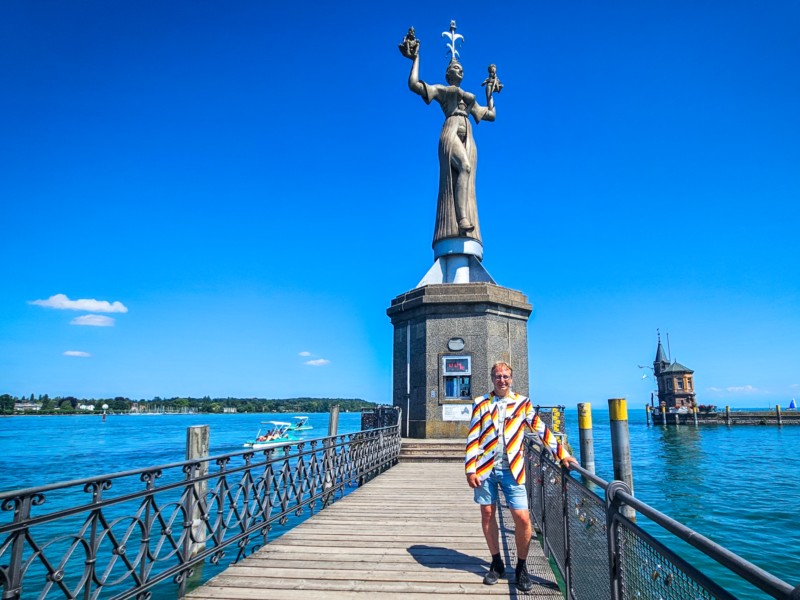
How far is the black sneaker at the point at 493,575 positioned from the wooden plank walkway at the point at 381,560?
0.17ft

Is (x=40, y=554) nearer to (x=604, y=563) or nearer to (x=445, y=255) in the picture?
(x=604, y=563)

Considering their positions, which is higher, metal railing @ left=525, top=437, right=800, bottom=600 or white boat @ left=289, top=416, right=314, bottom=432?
metal railing @ left=525, top=437, right=800, bottom=600

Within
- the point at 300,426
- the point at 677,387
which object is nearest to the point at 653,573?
the point at 300,426

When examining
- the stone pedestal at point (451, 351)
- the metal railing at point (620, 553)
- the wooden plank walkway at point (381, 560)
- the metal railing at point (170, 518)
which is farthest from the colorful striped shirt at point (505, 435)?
the stone pedestal at point (451, 351)

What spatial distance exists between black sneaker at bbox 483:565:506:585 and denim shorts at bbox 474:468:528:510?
616 millimetres

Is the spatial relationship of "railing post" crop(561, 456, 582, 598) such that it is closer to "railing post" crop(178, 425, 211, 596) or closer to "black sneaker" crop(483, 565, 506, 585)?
"black sneaker" crop(483, 565, 506, 585)

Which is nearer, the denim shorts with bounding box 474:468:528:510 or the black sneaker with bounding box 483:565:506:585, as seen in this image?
the denim shorts with bounding box 474:468:528:510

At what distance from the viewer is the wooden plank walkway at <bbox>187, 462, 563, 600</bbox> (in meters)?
4.52

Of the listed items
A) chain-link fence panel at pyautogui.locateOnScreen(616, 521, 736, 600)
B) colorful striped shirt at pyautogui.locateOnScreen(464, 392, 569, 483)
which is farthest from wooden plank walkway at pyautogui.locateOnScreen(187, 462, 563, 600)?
chain-link fence panel at pyautogui.locateOnScreen(616, 521, 736, 600)

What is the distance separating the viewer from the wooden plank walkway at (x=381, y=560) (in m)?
4.52

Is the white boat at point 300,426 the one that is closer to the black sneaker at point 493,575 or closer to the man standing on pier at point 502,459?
the black sneaker at point 493,575

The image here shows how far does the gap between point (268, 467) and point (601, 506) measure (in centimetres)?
462

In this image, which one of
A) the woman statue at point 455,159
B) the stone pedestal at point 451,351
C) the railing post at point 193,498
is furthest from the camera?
the woman statue at point 455,159

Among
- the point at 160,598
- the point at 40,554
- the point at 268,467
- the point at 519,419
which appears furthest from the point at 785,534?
the point at 40,554
